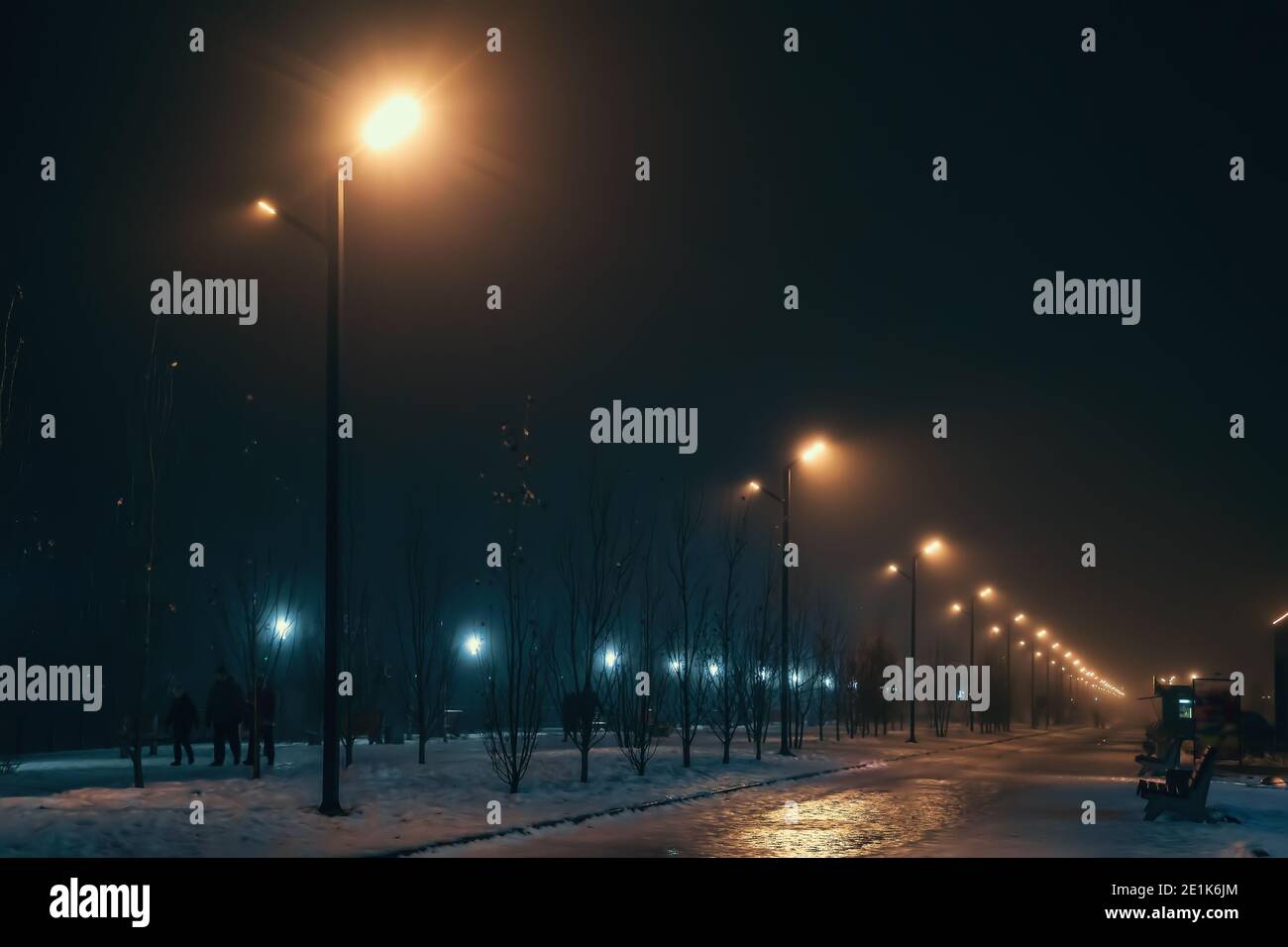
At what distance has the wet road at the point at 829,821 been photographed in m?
16.4

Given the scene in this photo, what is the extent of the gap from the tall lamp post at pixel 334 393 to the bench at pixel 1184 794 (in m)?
12.3

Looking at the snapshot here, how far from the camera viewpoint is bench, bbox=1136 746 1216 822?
806 inches

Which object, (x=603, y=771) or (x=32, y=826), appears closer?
(x=32, y=826)

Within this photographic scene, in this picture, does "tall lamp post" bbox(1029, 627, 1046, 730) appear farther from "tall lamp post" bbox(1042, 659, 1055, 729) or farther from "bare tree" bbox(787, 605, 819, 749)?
"bare tree" bbox(787, 605, 819, 749)

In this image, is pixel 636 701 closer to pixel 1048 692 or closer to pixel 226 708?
pixel 226 708

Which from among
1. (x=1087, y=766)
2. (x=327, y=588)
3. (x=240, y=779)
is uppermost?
(x=327, y=588)

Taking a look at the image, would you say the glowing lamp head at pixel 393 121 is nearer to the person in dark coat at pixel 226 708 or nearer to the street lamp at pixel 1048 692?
the person in dark coat at pixel 226 708
